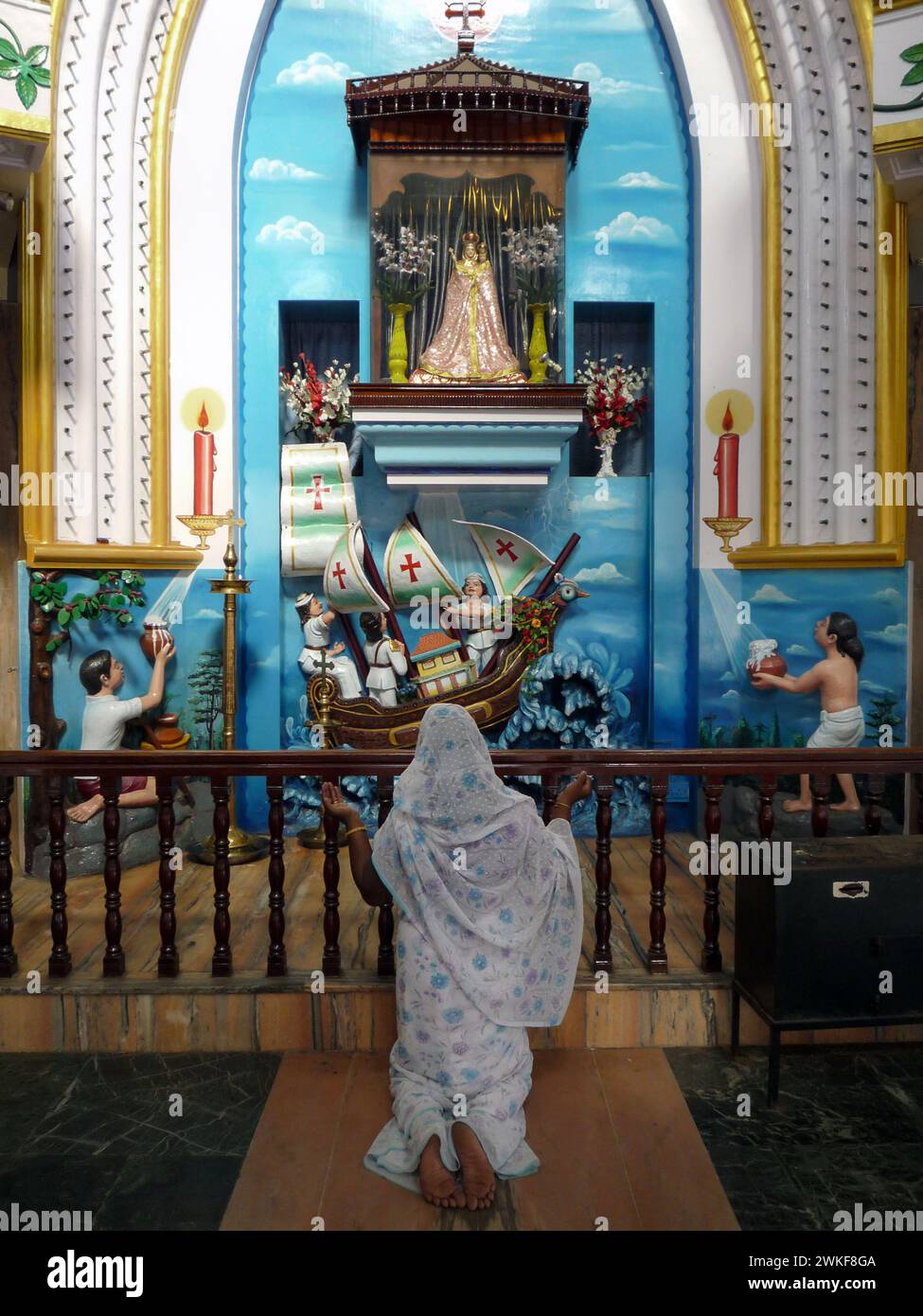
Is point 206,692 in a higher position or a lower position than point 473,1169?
higher

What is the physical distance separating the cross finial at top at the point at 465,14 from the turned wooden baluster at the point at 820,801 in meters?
4.63

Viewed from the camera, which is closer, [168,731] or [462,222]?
[168,731]

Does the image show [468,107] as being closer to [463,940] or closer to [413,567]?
[413,567]

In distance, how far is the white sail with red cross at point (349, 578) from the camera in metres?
5.56

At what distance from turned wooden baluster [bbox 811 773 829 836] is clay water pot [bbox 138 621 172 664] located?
360 cm

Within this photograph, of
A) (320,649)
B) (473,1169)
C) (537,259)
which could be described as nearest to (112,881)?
(473,1169)

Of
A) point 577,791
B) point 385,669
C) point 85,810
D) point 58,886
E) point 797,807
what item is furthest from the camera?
point 385,669

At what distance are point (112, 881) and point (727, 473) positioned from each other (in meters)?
3.97

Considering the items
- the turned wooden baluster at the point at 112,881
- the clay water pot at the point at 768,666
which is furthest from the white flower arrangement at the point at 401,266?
the turned wooden baluster at the point at 112,881

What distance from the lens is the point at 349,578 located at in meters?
5.56

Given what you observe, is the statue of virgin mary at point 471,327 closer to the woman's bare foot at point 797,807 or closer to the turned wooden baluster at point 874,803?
the woman's bare foot at point 797,807

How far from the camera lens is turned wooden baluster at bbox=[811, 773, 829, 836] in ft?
11.7

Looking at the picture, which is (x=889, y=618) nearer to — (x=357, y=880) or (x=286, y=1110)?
(x=357, y=880)
